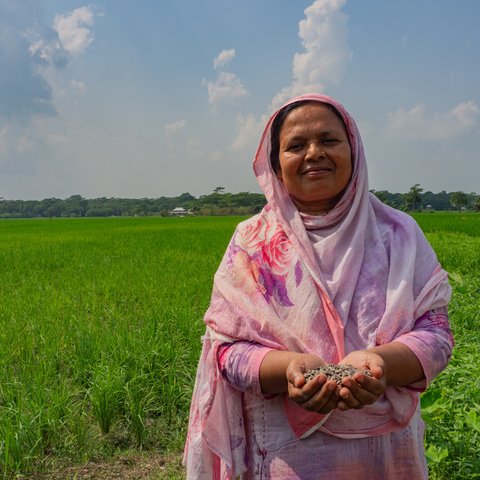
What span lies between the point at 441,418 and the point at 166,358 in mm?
1531

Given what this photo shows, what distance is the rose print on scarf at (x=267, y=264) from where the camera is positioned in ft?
3.89

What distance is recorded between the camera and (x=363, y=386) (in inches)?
38.1

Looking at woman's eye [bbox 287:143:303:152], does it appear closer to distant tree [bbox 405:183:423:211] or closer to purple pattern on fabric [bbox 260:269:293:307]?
purple pattern on fabric [bbox 260:269:293:307]

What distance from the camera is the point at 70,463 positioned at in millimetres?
2229

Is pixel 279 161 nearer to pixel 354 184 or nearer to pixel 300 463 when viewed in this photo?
pixel 354 184

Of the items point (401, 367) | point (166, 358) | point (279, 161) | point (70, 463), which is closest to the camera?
point (401, 367)

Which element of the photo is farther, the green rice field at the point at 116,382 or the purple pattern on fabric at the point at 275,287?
the green rice field at the point at 116,382

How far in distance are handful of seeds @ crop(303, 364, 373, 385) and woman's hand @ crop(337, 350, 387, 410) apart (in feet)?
0.04

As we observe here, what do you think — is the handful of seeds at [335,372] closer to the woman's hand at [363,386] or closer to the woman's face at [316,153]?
the woman's hand at [363,386]

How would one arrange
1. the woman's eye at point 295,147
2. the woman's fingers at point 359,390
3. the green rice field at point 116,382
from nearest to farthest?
the woman's fingers at point 359,390, the woman's eye at point 295,147, the green rice field at point 116,382

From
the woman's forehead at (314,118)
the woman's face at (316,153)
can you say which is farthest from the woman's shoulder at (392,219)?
the woman's forehead at (314,118)

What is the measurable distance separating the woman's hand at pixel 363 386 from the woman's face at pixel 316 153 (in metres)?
0.41

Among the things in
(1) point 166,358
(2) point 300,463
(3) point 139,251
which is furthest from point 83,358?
(3) point 139,251

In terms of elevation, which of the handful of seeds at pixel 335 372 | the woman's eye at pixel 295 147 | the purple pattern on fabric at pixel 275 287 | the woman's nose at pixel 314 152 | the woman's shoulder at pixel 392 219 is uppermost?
the woman's eye at pixel 295 147
